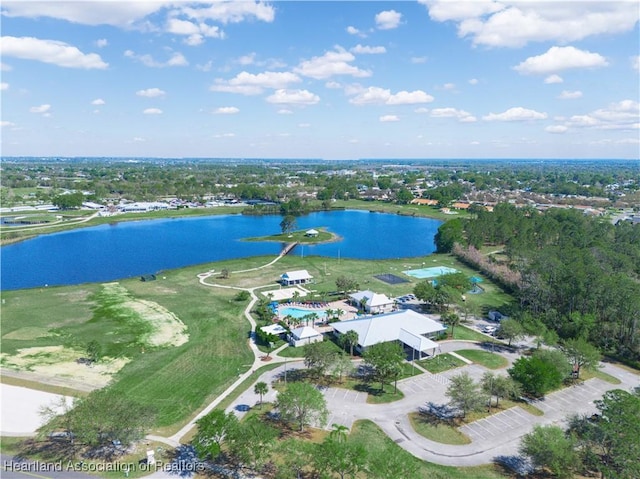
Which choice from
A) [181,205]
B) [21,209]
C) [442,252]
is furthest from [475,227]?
[21,209]

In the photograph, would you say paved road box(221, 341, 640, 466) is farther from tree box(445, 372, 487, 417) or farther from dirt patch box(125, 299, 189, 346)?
dirt patch box(125, 299, 189, 346)

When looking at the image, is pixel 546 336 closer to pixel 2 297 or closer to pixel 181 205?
pixel 2 297

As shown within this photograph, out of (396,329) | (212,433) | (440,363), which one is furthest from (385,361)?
(212,433)

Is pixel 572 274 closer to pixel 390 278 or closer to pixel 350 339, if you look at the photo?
pixel 390 278

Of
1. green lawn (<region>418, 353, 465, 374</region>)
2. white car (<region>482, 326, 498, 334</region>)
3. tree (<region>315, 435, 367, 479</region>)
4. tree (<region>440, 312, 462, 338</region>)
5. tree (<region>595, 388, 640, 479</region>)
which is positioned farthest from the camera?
white car (<region>482, 326, 498, 334</region>)

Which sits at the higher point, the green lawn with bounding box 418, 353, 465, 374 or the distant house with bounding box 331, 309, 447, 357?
the distant house with bounding box 331, 309, 447, 357

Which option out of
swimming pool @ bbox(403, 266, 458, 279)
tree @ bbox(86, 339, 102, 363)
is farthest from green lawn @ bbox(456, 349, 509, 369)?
tree @ bbox(86, 339, 102, 363)
